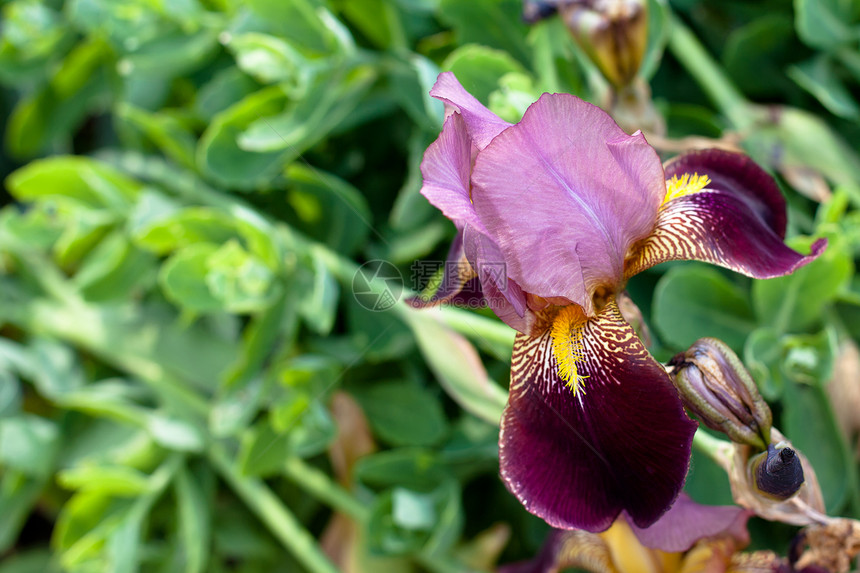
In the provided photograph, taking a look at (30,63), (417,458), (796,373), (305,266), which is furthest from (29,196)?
(796,373)

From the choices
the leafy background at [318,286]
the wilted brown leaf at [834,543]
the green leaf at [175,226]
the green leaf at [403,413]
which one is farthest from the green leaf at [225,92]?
the wilted brown leaf at [834,543]

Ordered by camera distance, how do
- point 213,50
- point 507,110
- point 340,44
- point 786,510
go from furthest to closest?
point 213,50, point 340,44, point 507,110, point 786,510

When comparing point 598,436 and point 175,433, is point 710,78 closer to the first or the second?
point 598,436

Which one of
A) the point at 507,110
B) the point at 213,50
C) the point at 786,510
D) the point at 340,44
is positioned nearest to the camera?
the point at 786,510

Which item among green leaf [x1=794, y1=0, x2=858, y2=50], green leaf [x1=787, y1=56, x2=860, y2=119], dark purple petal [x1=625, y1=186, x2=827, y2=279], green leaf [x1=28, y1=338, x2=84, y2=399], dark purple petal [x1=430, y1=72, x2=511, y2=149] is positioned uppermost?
dark purple petal [x1=430, y1=72, x2=511, y2=149]

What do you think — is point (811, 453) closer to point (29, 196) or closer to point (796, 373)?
point (796, 373)

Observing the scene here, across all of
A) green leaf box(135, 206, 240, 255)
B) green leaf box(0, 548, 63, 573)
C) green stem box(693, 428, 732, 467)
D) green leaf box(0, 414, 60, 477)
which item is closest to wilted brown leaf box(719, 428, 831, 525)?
green stem box(693, 428, 732, 467)

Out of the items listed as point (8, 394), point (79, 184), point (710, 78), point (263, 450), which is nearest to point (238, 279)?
point (263, 450)

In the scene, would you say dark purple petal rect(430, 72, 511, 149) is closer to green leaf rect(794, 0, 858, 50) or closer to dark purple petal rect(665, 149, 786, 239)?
dark purple petal rect(665, 149, 786, 239)
